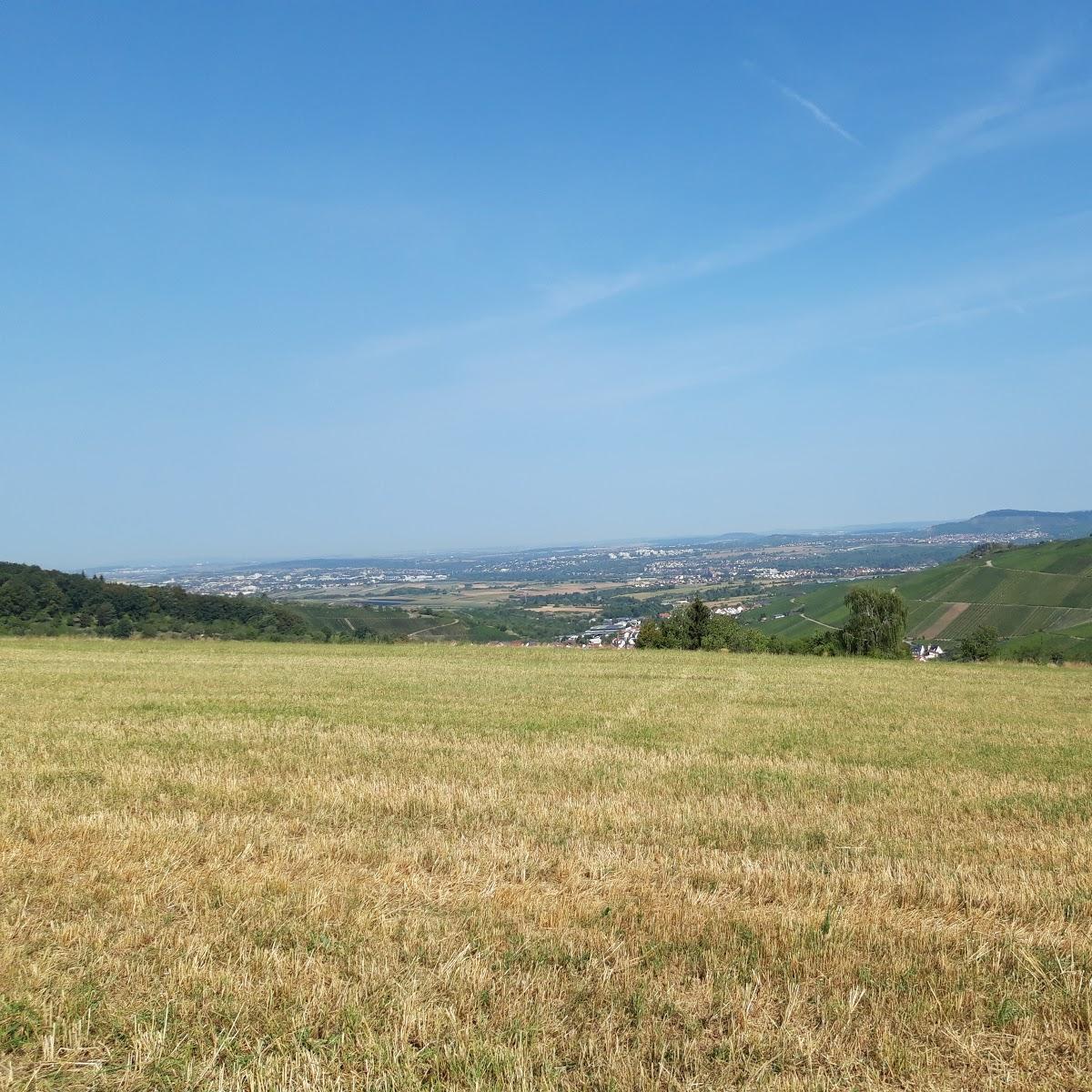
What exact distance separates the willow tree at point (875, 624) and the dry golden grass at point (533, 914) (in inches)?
1850

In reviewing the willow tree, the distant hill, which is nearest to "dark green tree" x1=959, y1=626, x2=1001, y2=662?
the willow tree

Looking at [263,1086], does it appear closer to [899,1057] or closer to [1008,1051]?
[899,1057]

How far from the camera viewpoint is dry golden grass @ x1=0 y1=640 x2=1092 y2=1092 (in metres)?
4.31

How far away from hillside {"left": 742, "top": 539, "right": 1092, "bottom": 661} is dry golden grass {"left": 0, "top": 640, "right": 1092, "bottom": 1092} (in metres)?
91.8

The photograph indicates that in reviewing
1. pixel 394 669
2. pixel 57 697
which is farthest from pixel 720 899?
pixel 394 669

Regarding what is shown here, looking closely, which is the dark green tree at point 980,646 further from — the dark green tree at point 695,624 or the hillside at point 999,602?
the dark green tree at point 695,624

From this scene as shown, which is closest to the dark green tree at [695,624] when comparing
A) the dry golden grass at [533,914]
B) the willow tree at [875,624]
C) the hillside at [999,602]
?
the willow tree at [875,624]

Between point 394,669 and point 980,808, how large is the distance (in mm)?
26286

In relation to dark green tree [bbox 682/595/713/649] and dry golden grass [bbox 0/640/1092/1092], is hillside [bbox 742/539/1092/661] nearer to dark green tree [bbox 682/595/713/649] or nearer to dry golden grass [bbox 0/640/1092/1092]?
dark green tree [bbox 682/595/713/649]

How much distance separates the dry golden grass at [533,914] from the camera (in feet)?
14.1

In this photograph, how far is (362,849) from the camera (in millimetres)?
7828

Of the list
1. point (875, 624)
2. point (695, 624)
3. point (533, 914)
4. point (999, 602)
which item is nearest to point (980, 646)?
point (875, 624)

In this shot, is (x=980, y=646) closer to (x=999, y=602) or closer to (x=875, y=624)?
(x=875, y=624)

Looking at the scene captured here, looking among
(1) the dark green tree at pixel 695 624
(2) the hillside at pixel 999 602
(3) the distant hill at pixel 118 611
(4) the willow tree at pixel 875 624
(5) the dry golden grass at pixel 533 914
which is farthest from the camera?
(2) the hillside at pixel 999 602
